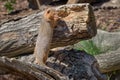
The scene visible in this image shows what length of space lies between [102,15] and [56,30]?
4.66m

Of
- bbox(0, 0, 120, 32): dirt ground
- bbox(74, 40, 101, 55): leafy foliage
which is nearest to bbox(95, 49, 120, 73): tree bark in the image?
bbox(74, 40, 101, 55): leafy foliage

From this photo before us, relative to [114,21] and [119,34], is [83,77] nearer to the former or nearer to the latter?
[119,34]

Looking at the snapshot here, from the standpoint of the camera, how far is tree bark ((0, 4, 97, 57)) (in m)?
4.67

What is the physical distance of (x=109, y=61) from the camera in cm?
647

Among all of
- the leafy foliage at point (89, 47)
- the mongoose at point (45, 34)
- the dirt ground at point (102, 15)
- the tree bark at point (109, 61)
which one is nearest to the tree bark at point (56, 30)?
the mongoose at point (45, 34)

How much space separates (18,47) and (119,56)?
201cm

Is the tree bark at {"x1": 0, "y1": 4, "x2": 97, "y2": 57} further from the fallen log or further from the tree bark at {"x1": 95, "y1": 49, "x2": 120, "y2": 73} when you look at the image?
the tree bark at {"x1": 95, "y1": 49, "x2": 120, "y2": 73}

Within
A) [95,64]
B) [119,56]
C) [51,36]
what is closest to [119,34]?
[119,56]

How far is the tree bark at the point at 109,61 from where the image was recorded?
6.40 metres

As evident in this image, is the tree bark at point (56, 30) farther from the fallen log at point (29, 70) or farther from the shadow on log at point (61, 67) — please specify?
the fallen log at point (29, 70)

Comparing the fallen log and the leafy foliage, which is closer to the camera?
the fallen log

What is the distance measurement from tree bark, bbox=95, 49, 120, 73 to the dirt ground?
6.60ft

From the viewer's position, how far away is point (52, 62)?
4867mm

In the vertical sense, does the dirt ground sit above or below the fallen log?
below
